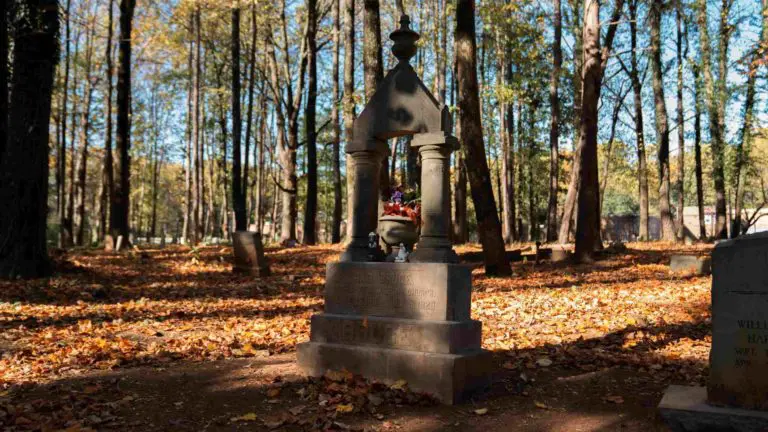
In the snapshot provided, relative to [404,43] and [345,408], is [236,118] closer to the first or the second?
[404,43]

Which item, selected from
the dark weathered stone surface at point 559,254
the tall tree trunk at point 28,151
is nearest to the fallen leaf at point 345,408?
the tall tree trunk at point 28,151

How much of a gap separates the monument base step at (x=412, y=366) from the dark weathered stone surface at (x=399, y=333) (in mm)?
79

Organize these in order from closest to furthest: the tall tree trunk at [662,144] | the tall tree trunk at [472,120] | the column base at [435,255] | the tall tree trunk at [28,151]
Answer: the column base at [435,255] < the tall tree trunk at [28,151] < the tall tree trunk at [472,120] < the tall tree trunk at [662,144]

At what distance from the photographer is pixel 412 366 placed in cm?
575

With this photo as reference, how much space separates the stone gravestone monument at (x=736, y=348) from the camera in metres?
4.26

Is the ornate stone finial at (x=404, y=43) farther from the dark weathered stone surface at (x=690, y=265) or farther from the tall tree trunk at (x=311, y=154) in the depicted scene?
the tall tree trunk at (x=311, y=154)

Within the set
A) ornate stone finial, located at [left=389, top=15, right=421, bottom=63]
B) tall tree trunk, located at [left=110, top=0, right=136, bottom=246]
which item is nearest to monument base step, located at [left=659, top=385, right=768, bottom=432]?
ornate stone finial, located at [left=389, top=15, right=421, bottom=63]

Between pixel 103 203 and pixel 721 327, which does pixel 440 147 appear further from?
pixel 103 203

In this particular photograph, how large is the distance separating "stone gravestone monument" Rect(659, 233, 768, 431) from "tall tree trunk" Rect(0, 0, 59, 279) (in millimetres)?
12273

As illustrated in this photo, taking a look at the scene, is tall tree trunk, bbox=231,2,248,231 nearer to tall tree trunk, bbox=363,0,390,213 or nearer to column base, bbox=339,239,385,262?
tall tree trunk, bbox=363,0,390,213

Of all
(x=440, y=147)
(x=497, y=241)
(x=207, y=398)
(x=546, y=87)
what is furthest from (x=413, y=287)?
(x=546, y=87)

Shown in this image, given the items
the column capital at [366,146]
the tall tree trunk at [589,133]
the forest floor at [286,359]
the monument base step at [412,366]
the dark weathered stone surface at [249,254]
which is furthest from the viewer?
the dark weathered stone surface at [249,254]

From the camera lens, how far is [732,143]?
2681 cm

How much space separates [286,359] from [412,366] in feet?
6.46
